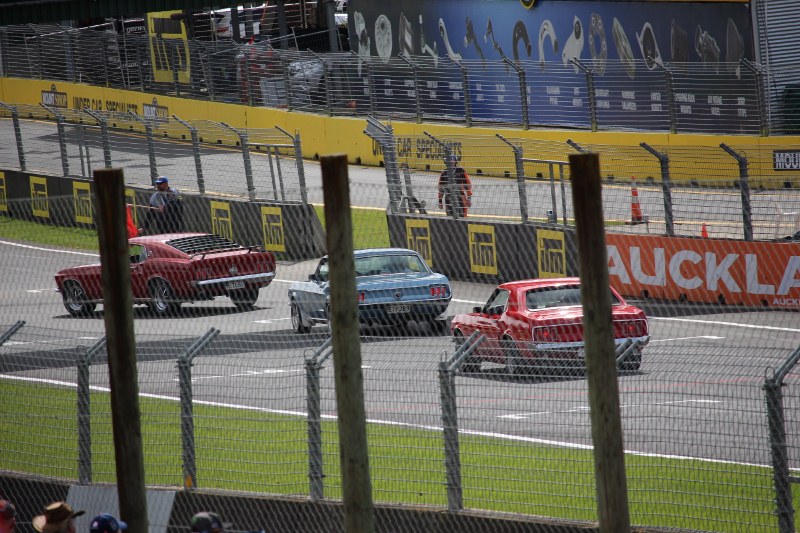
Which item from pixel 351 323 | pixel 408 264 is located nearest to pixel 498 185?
pixel 408 264

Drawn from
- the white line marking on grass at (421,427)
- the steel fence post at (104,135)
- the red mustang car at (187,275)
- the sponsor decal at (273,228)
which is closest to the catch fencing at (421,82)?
the steel fence post at (104,135)

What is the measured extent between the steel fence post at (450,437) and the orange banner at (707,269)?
9.66 meters

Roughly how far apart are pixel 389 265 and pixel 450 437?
10.7 m

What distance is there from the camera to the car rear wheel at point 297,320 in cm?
1836

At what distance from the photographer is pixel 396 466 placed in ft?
32.6

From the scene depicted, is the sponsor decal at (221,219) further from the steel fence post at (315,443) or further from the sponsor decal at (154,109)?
the steel fence post at (315,443)

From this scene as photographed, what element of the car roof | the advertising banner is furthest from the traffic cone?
the advertising banner

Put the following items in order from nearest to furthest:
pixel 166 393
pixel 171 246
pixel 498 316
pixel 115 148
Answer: pixel 166 393 → pixel 498 316 → pixel 171 246 → pixel 115 148

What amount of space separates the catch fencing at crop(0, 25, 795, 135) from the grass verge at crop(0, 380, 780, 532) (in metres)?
18.8

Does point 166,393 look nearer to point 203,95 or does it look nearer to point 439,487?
point 439,487

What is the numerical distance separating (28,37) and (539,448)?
33.6m

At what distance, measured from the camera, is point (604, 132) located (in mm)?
29812

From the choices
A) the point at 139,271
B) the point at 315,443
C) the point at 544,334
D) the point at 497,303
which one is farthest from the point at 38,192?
the point at 315,443

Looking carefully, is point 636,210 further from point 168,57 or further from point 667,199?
point 168,57
